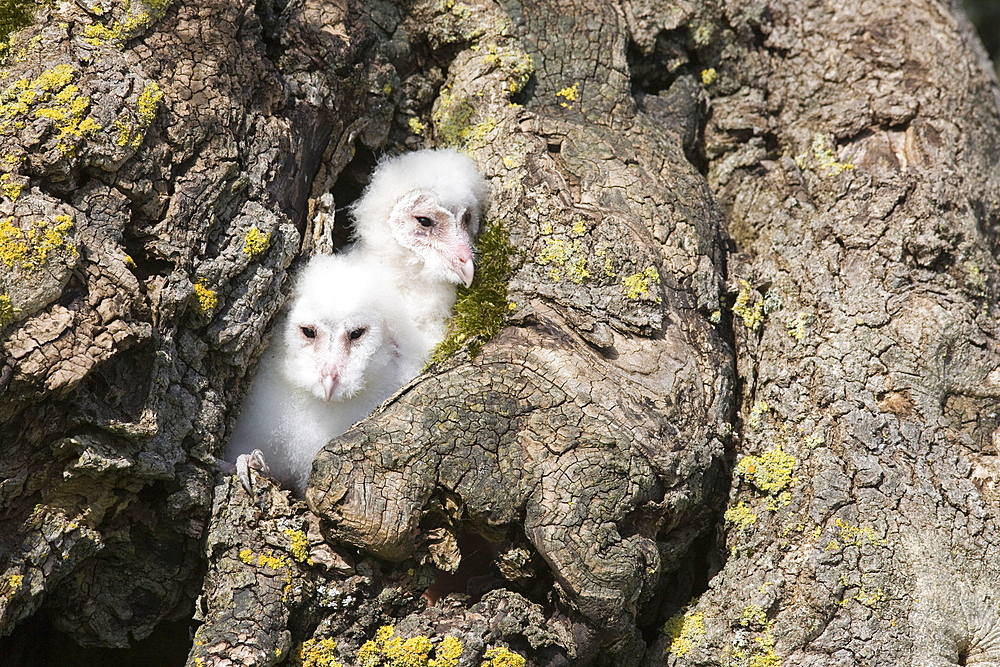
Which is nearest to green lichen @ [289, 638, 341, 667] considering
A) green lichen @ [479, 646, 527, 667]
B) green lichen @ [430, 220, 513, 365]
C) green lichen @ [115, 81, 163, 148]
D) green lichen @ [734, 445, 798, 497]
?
green lichen @ [479, 646, 527, 667]

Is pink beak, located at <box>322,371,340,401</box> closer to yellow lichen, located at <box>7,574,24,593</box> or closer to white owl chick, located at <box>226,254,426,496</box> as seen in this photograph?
white owl chick, located at <box>226,254,426,496</box>

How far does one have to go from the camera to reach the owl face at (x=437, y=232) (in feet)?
13.8

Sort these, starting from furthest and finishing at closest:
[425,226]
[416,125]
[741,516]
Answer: [425,226]
[416,125]
[741,516]

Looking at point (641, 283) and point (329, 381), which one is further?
point (329, 381)

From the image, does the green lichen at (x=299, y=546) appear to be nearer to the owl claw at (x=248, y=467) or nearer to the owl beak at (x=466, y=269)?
the owl claw at (x=248, y=467)

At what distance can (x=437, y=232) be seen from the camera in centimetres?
439

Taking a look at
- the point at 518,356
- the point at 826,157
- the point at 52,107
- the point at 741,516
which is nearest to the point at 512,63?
the point at 518,356

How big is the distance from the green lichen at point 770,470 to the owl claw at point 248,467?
80.7 inches

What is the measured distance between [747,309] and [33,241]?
296cm

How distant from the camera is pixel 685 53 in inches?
177

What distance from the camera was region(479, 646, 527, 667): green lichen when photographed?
3217 millimetres

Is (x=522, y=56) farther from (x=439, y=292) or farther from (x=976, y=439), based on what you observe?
(x=976, y=439)

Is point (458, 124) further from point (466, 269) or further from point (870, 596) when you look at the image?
point (870, 596)

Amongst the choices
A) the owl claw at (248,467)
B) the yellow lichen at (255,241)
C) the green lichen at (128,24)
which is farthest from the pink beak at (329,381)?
the green lichen at (128,24)
